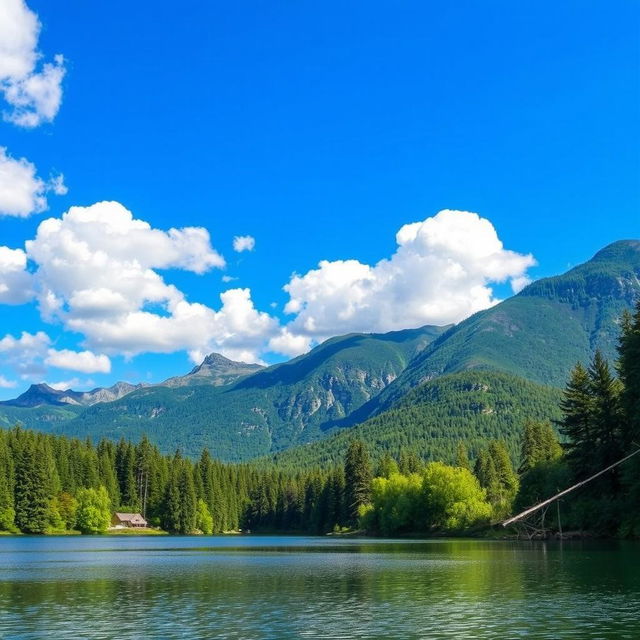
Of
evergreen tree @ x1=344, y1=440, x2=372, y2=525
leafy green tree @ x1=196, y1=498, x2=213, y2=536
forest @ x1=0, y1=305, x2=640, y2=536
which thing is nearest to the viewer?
forest @ x1=0, y1=305, x2=640, y2=536

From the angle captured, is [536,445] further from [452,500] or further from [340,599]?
[340,599]

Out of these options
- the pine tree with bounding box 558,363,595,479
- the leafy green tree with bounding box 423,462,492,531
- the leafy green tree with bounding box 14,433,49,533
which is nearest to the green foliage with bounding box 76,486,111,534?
the leafy green tree with bounding box 14,433,49,533

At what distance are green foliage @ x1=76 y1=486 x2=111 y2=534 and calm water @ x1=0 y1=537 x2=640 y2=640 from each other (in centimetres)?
10845

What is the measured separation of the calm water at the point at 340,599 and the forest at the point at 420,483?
666 inches

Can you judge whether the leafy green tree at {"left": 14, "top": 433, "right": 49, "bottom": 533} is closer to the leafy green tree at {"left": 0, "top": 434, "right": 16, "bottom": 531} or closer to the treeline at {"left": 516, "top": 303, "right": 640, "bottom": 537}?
the leafy green tree at {"left": 0, "top": 434, "right": 16, "bottom": 531}

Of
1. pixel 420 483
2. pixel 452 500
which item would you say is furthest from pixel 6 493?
pixel 452 500

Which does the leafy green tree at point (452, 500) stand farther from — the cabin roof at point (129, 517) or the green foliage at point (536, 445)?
the cabin roof at point (129, 517)

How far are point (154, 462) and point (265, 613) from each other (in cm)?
17140

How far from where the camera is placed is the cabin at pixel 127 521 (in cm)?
18050

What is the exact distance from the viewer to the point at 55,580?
176 ft

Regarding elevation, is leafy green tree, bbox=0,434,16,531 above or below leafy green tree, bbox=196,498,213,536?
above

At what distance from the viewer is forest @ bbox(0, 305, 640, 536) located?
8150cm

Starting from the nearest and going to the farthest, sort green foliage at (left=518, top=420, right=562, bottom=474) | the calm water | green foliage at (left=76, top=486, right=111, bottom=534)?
the calm water
green foliage at (left=518, top=420, right=562, bottom=474)
green foliage at (left=76, top=486, right=111, bottom=534)

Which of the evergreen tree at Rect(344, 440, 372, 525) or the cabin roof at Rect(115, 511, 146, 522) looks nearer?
the evergreen tree at Rect(344, 440, 372, 525)
